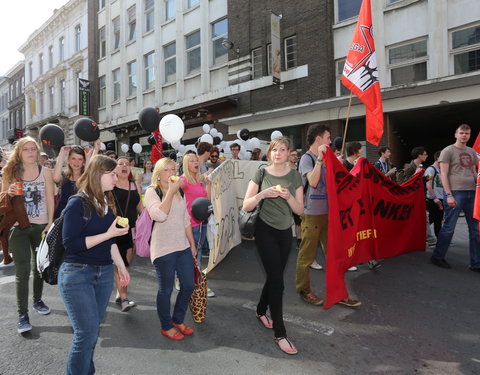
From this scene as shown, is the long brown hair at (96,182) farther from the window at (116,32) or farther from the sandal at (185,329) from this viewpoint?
the window at (116,32)

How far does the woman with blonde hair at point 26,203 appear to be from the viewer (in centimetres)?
340

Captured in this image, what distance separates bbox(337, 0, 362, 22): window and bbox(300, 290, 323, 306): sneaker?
11.5 meters

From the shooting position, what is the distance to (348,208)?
4.12 metres

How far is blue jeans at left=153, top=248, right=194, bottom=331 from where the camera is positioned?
3016mm

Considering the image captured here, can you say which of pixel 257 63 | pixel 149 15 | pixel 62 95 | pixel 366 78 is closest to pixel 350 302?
pixel 366 78

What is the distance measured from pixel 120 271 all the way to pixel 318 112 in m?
11.5

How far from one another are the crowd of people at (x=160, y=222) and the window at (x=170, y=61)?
→ 15160 millimetres

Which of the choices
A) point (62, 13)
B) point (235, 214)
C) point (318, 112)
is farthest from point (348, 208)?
point (62, 13)

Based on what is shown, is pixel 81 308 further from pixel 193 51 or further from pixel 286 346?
pixel 193 51

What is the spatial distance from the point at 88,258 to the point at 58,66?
1199 inches

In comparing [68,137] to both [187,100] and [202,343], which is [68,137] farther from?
[202,343]

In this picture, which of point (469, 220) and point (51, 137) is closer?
point (51, 137)

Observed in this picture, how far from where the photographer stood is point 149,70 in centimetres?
2014

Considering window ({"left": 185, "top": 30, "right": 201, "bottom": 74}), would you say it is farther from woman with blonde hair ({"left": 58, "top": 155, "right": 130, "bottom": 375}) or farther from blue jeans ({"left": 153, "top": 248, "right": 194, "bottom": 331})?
woman with blonde hair ({"left": 58, "top": 155, "right": 130, "bottom": 375})
